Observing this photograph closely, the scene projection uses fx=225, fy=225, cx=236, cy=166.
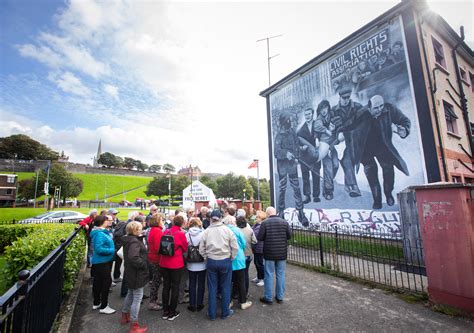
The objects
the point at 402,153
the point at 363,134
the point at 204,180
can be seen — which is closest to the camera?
the point at 402,153

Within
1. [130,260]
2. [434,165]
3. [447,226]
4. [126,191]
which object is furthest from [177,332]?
[126,191]

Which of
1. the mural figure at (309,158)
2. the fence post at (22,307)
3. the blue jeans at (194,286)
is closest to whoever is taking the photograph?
the fence post at (22,307)

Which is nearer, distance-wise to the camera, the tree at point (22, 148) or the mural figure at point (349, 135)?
the mural figure at point (349, 135)

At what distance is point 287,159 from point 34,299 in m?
15.3

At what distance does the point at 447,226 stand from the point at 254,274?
504 cm

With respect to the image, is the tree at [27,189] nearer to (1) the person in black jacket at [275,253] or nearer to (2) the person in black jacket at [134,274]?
(2) the person in black jacket at [134,274]

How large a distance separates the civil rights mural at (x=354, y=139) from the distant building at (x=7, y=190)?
68.8m

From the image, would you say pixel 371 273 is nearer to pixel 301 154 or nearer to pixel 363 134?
pixel 363 134

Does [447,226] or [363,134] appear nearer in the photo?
[447,226]

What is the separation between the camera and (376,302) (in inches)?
193

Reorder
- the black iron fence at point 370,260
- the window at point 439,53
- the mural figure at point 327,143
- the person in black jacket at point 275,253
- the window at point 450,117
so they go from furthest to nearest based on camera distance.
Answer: the mural figure at point 327,143
the window at point 439,53
the window at point 450,117
the black iron fence at point 370,260
the person in black jacket at point 275,253

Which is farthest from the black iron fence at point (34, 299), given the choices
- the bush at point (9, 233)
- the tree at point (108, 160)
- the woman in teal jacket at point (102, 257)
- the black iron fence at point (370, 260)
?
the tree at point (108, 160)

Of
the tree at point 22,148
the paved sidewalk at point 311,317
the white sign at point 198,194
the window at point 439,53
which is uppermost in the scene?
the tree at point 22,148

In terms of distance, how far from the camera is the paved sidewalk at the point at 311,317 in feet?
13.0
